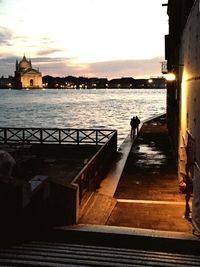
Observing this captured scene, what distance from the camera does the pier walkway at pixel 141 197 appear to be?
30.7 feet

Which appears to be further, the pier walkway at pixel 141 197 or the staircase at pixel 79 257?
the pier walkway at pixel 141 197

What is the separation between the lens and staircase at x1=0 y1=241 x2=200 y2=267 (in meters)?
5.06

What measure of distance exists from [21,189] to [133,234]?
2.40 metres

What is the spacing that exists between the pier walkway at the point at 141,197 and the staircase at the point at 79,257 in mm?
3035

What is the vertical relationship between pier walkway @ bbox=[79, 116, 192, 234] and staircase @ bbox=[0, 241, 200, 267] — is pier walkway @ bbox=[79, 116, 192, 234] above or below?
A: below

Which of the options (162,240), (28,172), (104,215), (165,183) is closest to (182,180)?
(165,183)

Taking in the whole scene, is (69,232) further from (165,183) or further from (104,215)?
(165,183)

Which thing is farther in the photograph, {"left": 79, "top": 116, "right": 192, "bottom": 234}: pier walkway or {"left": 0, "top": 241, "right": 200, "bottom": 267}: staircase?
{"left": 79, "top": 116, "right": 192, "bottom": 234}: pier walkway

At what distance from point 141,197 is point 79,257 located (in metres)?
6.65

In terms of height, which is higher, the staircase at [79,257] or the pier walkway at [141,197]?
the staircase at [79,257]

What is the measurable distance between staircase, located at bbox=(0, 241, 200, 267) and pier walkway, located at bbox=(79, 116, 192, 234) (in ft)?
9.96

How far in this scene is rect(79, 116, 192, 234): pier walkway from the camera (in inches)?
368

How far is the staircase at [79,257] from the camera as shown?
506cm

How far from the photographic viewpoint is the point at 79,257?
540cm
